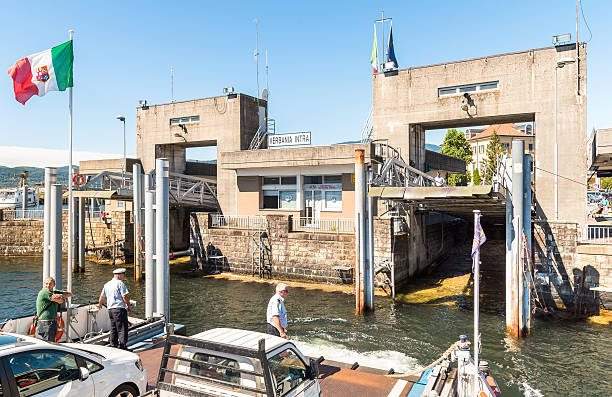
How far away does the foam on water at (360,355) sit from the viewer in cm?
1250

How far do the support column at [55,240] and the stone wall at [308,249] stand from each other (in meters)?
13.1

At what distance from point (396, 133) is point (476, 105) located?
4.57 metres

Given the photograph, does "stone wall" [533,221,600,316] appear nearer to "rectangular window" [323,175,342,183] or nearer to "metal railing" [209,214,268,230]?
"rectangular window" [323,175,342,183]

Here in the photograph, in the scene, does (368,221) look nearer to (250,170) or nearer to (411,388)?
(411,388)

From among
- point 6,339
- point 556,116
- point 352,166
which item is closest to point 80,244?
point 352,166

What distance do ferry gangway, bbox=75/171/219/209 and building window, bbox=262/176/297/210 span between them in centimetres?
466

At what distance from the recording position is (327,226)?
993 inches

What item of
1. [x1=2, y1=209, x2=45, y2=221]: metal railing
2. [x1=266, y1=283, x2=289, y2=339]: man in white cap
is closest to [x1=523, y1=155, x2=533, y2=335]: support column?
[x1=266, y1=283, x2=289, y2=339]: man in white cap

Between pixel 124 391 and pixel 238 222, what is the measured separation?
2080cm

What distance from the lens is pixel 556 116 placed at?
21.0m

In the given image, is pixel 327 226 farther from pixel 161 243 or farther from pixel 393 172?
pixel 161 243

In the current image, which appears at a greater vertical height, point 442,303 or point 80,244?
point 80,244


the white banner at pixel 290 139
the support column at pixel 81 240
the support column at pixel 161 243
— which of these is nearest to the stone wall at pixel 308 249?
the white banner at pixel 290 139

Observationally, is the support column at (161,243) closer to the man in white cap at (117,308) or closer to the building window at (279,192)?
the man in white cap at (117,308)
